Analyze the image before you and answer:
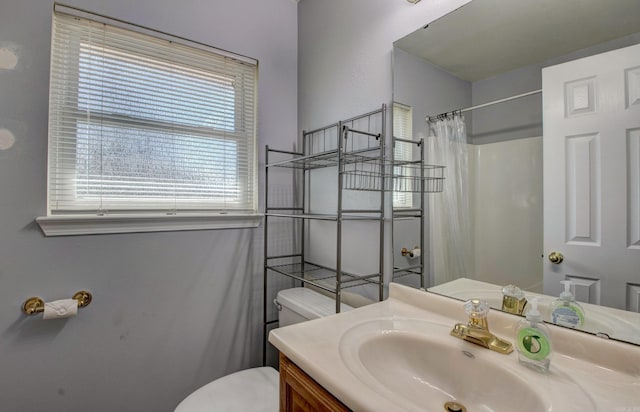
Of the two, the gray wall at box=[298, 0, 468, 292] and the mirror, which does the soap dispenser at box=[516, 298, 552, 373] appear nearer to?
the mirror

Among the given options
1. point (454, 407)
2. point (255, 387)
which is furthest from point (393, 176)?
point (255, 387)

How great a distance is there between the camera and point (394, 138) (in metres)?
1.24

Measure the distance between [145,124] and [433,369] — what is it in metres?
1.55

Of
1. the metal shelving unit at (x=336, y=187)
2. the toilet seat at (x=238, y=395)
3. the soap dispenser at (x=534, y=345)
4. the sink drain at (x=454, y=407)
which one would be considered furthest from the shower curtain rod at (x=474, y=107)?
the toilet seat at (x=238, y=395)

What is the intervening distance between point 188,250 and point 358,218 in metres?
0.88

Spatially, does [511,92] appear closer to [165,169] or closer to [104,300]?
[165,169]

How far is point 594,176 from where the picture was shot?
2.39 feet

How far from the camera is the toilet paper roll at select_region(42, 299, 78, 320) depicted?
3.74 ft

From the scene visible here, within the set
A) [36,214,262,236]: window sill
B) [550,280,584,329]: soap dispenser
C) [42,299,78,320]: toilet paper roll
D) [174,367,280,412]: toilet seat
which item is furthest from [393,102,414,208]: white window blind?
[42,299,78,320]: toilet paper roll

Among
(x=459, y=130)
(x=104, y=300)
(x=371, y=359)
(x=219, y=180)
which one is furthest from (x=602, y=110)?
(x=104, y=300)

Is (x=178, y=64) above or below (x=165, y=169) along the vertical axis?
above

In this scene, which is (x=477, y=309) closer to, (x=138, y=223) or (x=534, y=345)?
(x=534, y=345)

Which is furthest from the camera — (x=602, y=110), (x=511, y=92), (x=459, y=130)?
(x=459, y=130)

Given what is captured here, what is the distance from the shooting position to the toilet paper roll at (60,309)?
114cm
